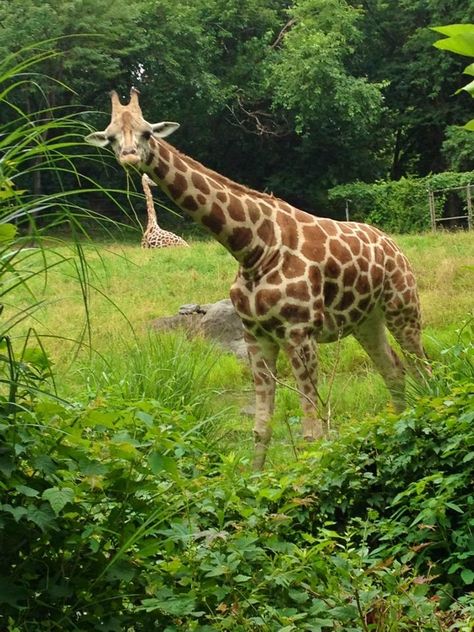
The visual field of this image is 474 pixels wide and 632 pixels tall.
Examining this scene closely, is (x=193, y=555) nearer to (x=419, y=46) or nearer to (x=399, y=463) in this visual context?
(x=399, y=463)

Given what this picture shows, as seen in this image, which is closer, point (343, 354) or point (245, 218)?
point (245, 218)

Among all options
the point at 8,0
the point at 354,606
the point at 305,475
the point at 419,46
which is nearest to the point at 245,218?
the point at 305,475

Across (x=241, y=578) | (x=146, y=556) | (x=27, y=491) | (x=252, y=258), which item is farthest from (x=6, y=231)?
(x=252, y=258)

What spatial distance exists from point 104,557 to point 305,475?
1.39 m

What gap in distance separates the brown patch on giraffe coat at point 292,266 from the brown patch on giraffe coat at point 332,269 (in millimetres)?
273

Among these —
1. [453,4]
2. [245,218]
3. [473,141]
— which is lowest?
[473,141]

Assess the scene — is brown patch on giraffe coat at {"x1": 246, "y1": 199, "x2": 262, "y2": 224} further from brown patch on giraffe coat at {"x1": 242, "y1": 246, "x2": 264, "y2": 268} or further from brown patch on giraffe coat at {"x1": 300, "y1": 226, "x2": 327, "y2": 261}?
brown patch on giraffe coat at {"x1": 300, "y1": 226, "x2": 327, "y2": 261}

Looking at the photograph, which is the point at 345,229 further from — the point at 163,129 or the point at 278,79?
the point at 278,79

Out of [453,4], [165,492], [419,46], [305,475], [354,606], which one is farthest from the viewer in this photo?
[419,46]

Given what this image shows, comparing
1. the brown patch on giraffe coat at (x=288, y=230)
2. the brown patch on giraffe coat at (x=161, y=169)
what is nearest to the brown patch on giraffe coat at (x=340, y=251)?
the brown patch on giraffe coat at (x=288, y=230)

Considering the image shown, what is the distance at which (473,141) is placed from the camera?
2950 cm

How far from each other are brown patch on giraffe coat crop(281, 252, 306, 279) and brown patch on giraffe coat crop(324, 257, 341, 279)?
0.27 meters

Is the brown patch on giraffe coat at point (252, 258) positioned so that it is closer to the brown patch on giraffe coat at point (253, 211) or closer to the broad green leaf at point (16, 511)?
the brown patch on giraffe coat at point (253, 211)

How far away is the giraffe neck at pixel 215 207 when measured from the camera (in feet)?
20.9
